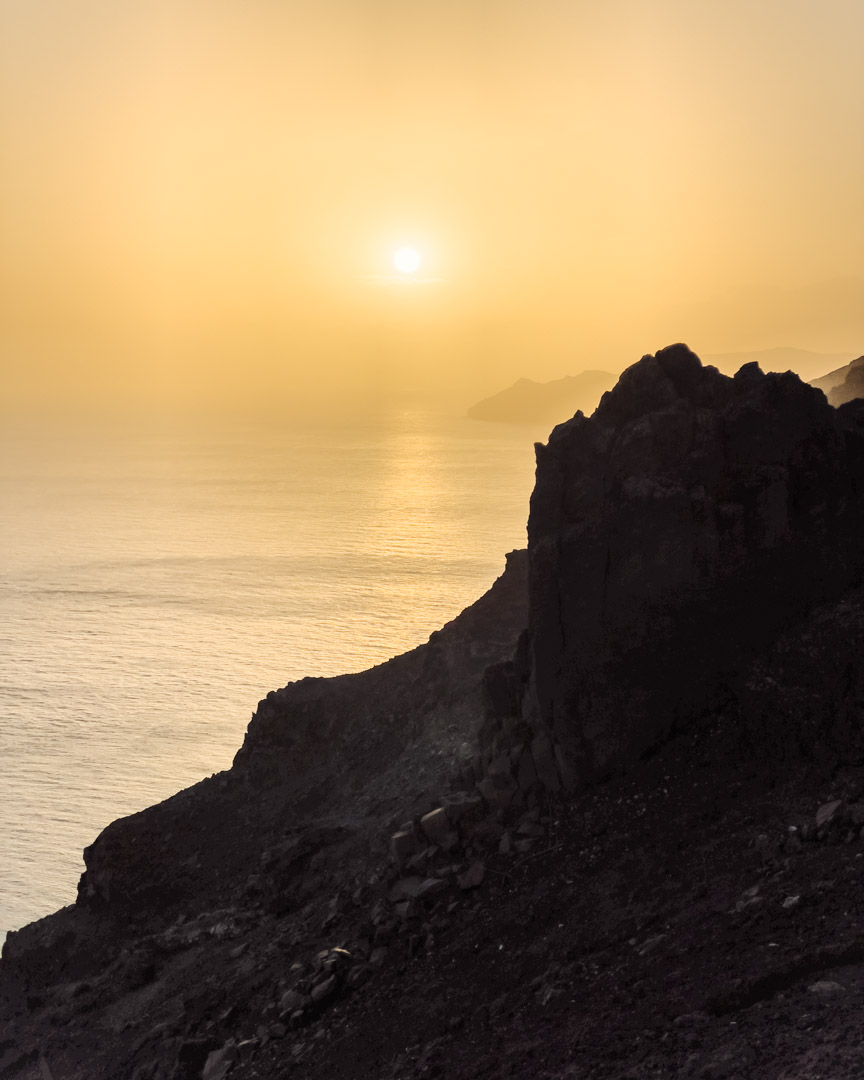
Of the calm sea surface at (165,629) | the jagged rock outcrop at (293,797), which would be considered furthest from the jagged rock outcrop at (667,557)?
the calm sea surface at (165,629)

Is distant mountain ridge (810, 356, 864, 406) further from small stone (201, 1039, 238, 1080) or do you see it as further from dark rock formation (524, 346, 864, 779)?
small stone (201, 1039, 238, 1080)

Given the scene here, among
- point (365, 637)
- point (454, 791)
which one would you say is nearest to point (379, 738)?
point (454, 791)

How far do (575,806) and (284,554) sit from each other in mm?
131477

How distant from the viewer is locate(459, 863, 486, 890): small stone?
24891 millimetres

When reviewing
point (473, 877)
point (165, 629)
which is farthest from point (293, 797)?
point (165, 629)

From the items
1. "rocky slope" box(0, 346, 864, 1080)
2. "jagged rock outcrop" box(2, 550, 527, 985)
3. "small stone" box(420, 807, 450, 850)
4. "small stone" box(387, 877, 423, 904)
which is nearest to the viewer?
"rocky slope" box(0, 346, 864, 1080)

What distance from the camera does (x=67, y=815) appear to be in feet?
218

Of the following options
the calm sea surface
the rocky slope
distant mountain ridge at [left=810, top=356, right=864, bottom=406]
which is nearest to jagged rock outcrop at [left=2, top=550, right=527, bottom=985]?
the rocky slope

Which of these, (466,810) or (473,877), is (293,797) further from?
(473,877)

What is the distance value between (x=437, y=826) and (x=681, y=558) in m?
8.74

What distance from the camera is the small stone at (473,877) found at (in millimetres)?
24891

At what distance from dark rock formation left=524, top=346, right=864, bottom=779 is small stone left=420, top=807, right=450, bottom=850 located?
342cm

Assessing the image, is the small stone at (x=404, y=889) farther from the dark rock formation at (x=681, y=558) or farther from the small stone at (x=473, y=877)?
the dark rock formation at (x=681, y=558)

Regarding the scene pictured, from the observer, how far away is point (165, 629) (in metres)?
109
